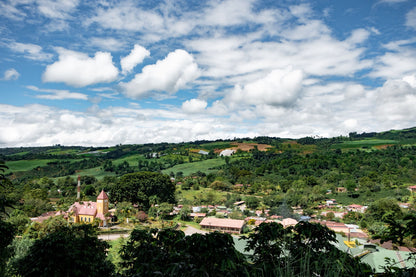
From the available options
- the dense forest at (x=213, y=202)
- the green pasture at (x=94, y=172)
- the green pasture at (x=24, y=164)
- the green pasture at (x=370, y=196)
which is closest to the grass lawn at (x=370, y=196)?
the green pasture at (x=370, y=196)

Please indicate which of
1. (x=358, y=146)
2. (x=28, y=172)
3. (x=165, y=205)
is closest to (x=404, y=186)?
(x=165, y=205)

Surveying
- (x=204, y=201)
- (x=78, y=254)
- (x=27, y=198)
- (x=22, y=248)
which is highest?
(x=78, y=254)

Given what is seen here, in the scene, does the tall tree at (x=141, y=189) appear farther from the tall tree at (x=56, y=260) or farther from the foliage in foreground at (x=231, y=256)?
the foliage in foreground at (x=231, y=256)

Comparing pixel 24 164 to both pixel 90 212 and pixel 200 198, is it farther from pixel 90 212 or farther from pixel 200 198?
pixel 90 212

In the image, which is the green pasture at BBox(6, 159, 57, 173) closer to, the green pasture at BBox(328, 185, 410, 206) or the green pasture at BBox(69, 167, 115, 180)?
the green pasture at BBox(69, 167, 115, 180)

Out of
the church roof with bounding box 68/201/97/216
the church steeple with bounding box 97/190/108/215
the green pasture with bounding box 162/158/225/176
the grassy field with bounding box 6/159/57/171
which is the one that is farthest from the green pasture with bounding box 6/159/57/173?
the church steeple with bounding box 97/190/108/215

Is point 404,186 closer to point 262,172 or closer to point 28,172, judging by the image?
point 262,172
